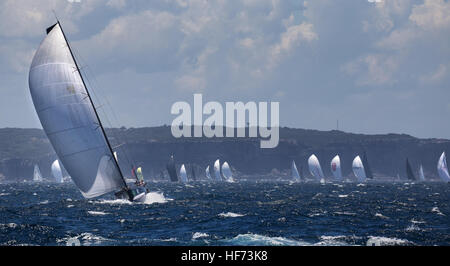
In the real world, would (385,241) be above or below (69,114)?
below

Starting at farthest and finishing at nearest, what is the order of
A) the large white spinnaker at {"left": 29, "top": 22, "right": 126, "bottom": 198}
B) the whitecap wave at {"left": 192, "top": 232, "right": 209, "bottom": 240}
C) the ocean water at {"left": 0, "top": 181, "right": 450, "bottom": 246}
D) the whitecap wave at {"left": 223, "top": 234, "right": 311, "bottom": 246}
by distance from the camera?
the large white spinnaker at {"left": 29, "top": 22, "right": 126, "bottom": 198}
the whitecap wave at {"left": 192, "top": 232, "right": 209, "bottom": 240}
the ocean water at {"left": 0, "top": 181, "right": 450, "bottom": 246}
the whitecap wave at {"left": 223, "top": 234, "right": 311, "bottom": 246}

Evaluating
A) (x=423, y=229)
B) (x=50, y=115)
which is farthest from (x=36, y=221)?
(x=423, y=229)

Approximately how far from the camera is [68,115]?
48.4 metres

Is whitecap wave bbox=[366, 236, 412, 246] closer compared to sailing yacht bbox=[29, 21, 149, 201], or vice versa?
whitecap wave bbox=[366, 236, 412, 246]

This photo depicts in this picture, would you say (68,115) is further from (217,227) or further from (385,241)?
(385,241)

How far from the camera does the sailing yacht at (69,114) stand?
156 ft

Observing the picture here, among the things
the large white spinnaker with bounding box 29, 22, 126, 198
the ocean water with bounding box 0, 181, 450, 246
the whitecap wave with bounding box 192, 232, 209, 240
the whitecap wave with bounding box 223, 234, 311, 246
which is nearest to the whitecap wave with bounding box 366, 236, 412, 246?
the ocean water with bounding box 0, 181, 450, 246

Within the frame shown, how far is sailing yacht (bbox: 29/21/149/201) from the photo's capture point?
47469 millimetres

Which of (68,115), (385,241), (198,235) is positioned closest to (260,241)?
(198,235)

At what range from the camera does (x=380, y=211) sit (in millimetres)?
52000

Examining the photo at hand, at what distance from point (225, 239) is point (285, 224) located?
8.47 meters

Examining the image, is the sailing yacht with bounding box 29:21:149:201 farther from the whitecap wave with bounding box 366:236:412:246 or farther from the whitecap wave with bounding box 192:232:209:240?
the whitecap wave with bounding box 366:236:412:246

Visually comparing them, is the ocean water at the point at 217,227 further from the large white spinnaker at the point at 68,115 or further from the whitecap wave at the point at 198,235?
the large white spinnaker at the point at 68,115

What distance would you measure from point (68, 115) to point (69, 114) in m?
0.13
